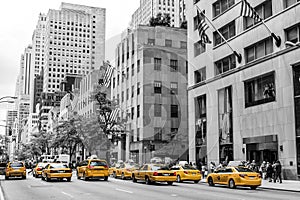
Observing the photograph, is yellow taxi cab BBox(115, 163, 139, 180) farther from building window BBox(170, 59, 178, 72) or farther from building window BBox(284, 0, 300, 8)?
building window BBox(170, 59, 178, 72)

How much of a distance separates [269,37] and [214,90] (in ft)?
34.7

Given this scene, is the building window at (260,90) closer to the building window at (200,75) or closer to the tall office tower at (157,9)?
the building window at (200,75)

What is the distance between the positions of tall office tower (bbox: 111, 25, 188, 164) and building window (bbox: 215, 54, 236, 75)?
17.4 m

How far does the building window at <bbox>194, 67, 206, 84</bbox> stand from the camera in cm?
4903

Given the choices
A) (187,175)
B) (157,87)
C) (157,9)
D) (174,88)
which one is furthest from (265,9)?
(157,9)

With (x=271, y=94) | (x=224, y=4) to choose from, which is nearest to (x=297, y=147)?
(x=271, y=94)

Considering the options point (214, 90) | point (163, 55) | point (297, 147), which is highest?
point (163, 55)

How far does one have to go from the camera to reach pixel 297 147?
3291 centimetres

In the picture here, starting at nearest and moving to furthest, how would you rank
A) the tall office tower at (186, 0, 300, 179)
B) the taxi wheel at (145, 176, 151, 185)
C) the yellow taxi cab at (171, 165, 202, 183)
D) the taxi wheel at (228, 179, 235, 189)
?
the taxi wheel at (228, 179, 235, 189) < the taxi wheel at (145, 176, 151, 185) < the yellow taxi cab at (171, 165, 202, 183) < the tall office tower at (186, 0, 300, 179)

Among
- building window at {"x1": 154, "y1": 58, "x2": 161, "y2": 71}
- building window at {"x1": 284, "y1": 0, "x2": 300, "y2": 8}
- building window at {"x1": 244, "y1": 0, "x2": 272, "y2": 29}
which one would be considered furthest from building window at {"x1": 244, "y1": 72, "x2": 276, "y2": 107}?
building window at {"x1": 154, "y1": 58, "x2": 161, "y2": 71}

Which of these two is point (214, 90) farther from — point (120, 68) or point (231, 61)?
point (120, 68)

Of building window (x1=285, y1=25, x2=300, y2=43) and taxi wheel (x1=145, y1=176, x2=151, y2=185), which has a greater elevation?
building window (x1=285, y1=25, x2=300, y2=43)

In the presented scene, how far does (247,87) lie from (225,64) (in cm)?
517

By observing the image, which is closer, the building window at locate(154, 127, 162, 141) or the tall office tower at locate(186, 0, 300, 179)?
the tall office tower at locate(186, 0, 300, 179)
